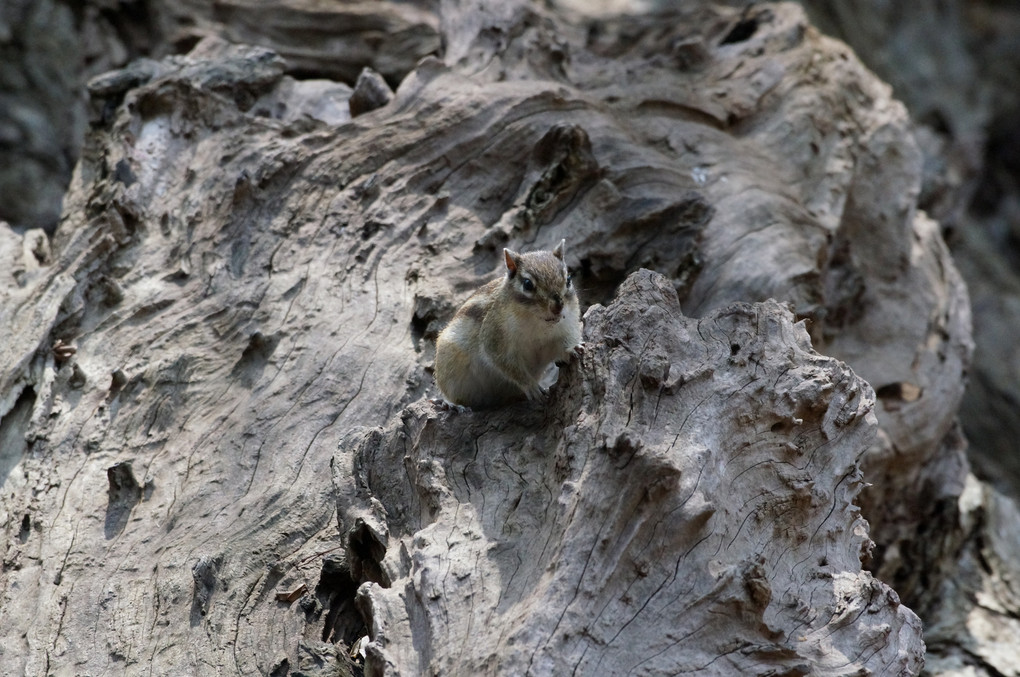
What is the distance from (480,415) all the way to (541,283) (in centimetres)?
69

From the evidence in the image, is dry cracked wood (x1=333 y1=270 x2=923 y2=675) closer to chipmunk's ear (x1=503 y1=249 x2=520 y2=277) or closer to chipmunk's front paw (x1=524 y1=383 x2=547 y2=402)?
chipmunk's front paw (x1=524 y1=383 x2=547 y2=402)

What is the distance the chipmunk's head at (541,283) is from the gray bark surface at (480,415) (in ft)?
1.43

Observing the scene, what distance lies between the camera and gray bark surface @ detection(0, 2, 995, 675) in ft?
11.5

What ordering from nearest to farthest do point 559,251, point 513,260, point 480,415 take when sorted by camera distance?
1. point 480,415
2. point 513,260
3. point 559,251

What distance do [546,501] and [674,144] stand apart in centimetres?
364

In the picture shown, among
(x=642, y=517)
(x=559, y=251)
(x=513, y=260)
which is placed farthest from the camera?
(x=559, y=251)

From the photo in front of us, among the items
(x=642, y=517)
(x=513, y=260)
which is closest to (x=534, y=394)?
(x=513, y=260)

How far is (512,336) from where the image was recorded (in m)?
4.61

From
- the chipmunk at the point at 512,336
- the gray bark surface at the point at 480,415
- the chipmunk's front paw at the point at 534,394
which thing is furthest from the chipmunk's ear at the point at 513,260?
the gray bark surface at the point at 480,415

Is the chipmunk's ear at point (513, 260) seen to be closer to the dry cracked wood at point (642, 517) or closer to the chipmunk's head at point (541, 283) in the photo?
the chipmunk's head at point (541, 283)

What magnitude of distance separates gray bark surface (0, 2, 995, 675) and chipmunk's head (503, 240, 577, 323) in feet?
1.43

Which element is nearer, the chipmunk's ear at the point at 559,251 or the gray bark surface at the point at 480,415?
the gray bark surface at the point at 480,415

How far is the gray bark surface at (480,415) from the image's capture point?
352 centimetres

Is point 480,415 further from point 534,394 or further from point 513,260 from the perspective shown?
point 513,260
